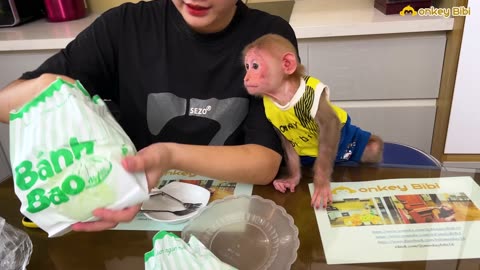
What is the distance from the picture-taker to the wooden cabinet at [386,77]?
157cm

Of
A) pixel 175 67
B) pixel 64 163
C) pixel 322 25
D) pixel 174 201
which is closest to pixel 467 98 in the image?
pixel 322 25

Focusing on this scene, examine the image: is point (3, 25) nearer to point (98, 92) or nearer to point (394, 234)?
point (98, 92)

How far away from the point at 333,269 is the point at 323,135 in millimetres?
324

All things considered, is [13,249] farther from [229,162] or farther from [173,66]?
[173,66]

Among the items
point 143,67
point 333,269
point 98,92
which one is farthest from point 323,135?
point 98,92

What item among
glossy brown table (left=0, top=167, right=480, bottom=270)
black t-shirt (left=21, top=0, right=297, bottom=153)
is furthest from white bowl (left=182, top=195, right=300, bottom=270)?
black t-shirt (left=21, top=0, right=297, bottom=153)

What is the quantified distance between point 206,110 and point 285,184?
29 cm

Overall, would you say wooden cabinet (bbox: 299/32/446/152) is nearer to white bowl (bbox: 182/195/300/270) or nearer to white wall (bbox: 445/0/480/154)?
white wall (bbox: 445/0/480/154)

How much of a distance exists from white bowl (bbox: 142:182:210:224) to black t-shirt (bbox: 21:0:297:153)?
207mm

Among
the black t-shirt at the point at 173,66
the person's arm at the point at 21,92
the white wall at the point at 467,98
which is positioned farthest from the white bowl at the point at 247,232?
the white wall at the point at 467,98

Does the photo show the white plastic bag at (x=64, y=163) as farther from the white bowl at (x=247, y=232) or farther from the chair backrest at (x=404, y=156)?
the chair backrest at (x=404, y=156)

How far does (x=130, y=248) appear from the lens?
66cm

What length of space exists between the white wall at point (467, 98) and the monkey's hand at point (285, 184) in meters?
1.08

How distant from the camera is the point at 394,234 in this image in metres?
0.65
